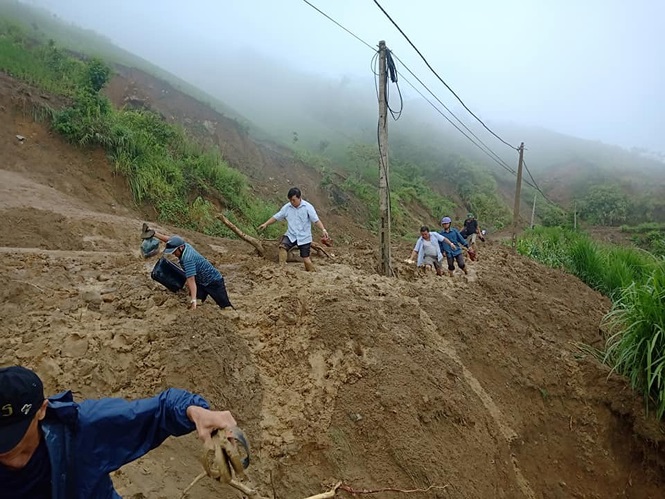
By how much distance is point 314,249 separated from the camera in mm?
7973

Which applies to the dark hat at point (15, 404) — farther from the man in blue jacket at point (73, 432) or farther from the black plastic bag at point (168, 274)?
the black plastic bag at point (168, 274)

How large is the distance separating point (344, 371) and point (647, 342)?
10.5 ft

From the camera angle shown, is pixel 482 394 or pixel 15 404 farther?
pixel 482 394

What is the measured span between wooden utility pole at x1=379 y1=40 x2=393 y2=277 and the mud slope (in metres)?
0.48

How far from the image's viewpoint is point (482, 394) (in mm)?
4996

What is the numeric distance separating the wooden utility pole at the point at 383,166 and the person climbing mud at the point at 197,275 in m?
2.87

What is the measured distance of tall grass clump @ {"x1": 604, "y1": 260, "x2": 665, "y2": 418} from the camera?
187 inches

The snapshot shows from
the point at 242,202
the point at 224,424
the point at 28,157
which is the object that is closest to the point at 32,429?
the point at 224,424

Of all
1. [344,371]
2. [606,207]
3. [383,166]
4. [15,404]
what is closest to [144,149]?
[383,166]

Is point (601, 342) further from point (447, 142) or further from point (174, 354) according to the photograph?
point (447, 142)

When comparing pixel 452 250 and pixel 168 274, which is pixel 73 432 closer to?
pixel 168 274

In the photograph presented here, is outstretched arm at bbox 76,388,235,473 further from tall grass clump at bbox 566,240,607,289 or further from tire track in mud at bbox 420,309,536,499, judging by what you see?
tall grass clump at bbox 566,240,607,289

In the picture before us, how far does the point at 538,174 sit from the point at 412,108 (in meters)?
16.2

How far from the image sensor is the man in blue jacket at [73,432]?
148cm
